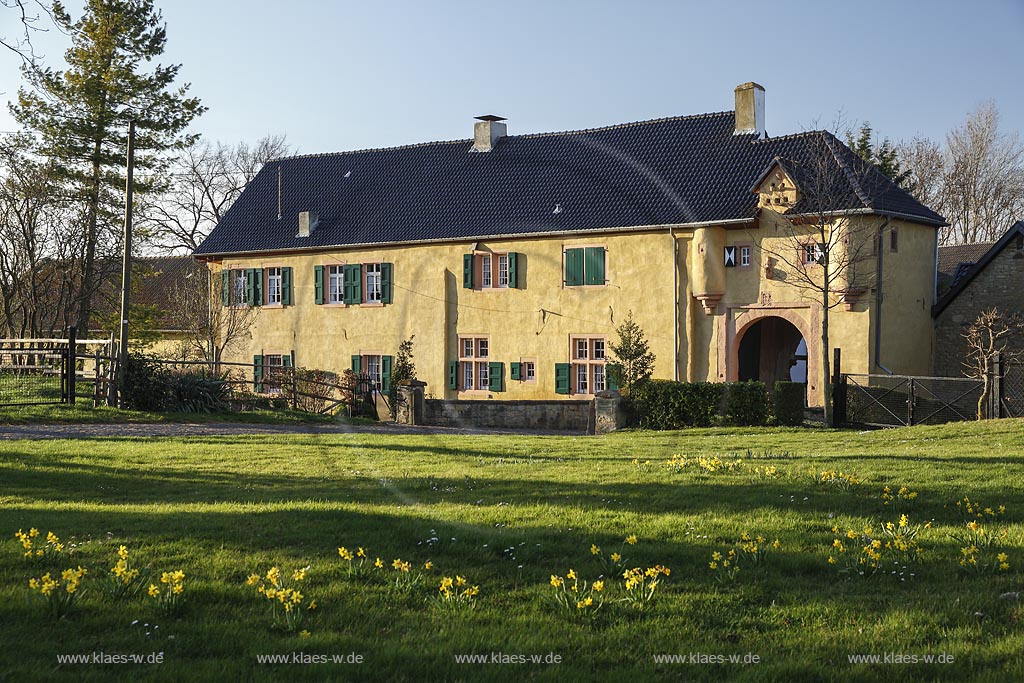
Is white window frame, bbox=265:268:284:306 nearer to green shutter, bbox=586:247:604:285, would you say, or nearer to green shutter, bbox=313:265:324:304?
green shutter, bbox=313:265:324:304

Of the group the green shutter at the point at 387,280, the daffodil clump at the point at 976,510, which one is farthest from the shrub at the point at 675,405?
the daffodil clump at the point at 976,510

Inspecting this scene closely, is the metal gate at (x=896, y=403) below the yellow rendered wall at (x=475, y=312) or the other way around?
below

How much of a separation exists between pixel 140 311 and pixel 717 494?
35.0 metres

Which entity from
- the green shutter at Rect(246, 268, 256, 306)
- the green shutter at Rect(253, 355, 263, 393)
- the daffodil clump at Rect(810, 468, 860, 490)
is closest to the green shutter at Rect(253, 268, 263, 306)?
the green shutter at Rect(246, 268, 256, 306)

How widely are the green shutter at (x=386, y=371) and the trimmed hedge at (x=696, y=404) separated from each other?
39.5 ft

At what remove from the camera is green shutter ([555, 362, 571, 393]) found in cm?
3162

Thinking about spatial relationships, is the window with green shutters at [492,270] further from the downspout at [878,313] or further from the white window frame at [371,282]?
the downspout at [878,313]

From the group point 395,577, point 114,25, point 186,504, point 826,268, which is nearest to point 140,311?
point 114,25

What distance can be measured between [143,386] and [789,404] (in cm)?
1521

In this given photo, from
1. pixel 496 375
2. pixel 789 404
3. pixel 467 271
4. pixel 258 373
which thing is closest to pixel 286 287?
pixel 258 373

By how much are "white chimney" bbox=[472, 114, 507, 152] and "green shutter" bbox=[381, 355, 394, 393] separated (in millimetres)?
8142

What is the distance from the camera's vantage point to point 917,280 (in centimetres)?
2986

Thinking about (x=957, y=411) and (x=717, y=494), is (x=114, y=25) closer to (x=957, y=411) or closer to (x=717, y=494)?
(x=957, y=411)

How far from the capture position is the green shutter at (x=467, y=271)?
3359cm
